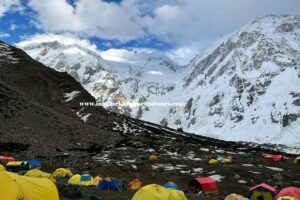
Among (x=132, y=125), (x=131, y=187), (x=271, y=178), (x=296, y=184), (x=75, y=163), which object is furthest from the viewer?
(x=132, y=125)

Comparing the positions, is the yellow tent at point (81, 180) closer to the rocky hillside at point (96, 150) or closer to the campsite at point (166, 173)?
the campsite at point (166, 173)

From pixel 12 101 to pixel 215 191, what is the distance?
196 ft

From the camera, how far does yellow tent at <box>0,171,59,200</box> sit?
838 inches

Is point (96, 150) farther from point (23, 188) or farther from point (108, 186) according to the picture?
point (23, 188)

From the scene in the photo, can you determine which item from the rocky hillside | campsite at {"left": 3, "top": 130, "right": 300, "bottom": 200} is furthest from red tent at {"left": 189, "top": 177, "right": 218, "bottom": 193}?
the rocky hillside

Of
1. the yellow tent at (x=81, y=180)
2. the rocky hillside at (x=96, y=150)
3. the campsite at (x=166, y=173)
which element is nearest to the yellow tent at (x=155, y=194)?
the rocky hillside at (x=96, y=150)

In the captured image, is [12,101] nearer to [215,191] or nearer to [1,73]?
[1,73]

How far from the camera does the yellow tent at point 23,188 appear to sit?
838 inches

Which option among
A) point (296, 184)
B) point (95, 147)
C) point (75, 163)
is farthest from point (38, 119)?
point (296, 184)

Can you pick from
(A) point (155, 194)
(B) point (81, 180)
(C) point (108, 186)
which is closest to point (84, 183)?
(B) point (81, 180)

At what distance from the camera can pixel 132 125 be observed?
13988 cm

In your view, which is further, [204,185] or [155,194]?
[204,185]

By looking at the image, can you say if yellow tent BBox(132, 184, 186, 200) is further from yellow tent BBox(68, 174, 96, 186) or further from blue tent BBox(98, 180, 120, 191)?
yellow tent BBox(68, 174, 96, 186)

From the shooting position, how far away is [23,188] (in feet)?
73.5
